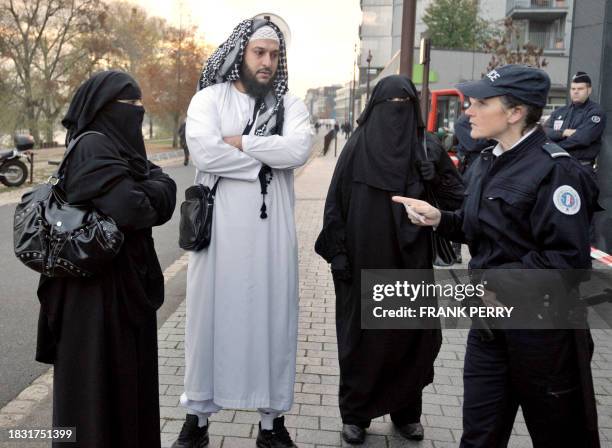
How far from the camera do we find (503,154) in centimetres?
250

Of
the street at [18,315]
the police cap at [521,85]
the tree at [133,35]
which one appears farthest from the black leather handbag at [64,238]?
the tree at [133,35]

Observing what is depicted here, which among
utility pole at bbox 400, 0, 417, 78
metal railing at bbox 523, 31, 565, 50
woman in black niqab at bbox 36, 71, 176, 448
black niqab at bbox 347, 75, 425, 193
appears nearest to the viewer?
woman in black niqab at bbox 36, 71, 176, 448

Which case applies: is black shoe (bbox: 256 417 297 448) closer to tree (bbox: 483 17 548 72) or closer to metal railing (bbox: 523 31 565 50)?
tree (bbox: 483 17 548 72)

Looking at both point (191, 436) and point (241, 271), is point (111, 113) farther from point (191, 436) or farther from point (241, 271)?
point (191, 436)

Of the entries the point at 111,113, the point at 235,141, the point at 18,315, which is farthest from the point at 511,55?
the point at 111,113

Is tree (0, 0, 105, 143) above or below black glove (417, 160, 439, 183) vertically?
above

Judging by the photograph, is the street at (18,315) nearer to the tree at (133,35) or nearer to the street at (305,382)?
the street at (305,382)

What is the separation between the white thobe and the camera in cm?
327

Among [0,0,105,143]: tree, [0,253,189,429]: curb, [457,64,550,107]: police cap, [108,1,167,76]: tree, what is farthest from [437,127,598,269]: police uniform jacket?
[108,1,167,76]: tree

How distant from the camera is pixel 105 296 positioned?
8.49ft

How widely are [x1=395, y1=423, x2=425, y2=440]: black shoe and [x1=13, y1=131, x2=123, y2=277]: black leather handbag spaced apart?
6.80ft

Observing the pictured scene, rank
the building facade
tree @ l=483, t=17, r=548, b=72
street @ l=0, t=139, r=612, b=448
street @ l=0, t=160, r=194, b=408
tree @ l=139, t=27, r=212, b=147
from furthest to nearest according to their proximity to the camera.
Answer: tree @ l=139, t=27, r=212, b=147 → the building facade → tree @ l=483, t=17, r=548, b=72 → street @ l=0, t=160, r=194, b=408 → street @ l=0, t=139, r=612, b=448

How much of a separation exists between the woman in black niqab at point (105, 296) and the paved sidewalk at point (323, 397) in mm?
947

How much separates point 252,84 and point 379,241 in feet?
3.72
